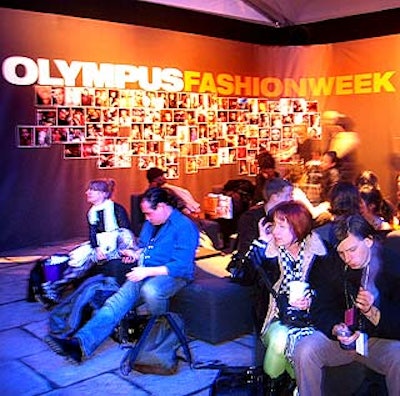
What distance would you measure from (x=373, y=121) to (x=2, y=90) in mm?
5321

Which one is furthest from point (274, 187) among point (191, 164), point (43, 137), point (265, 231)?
point (191, 164)

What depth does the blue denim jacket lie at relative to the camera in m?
4.22

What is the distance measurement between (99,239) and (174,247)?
108 centimetres

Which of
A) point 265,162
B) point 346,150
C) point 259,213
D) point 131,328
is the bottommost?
point 131,328

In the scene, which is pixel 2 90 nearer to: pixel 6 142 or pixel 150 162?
pixel 6 142

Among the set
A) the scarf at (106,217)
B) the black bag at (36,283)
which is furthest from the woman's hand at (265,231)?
the black bag at (36,283)

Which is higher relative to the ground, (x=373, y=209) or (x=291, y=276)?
(x=373, y=209)

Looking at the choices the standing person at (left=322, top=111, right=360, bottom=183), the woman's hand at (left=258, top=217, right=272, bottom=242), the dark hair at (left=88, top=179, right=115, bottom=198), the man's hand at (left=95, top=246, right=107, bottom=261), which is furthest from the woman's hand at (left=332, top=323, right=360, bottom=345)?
the standing person at (left=322, top=111, right=360, bottom=183)

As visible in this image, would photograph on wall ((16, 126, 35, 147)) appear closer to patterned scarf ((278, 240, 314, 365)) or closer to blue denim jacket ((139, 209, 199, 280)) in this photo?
blue denim jacket ((139, 209, 199, 280))

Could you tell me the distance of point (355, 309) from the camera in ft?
9.19

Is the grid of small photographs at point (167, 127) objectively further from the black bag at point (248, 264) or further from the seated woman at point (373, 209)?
the seated woman at point (373, 209)

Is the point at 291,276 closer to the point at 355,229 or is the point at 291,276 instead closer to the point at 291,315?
the point at 291,315

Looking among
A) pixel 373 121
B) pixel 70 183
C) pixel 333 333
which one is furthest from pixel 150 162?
pixel 333 333

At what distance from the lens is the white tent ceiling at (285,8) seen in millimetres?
8570
